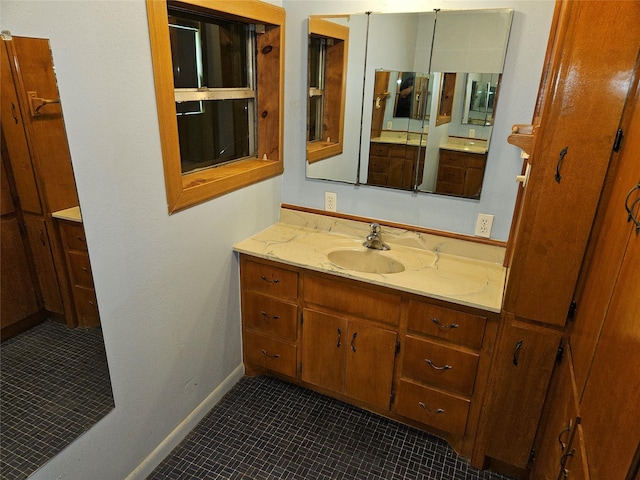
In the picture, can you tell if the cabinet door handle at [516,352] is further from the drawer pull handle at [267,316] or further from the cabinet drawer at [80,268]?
the cabinet drawer at [80,268]

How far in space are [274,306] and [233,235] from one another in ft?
1.41

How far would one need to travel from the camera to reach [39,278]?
127 centimetres

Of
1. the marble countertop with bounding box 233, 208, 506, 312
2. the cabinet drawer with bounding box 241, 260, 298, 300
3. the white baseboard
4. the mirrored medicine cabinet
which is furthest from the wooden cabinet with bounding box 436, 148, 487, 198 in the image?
the white baseboard

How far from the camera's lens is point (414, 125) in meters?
2.05

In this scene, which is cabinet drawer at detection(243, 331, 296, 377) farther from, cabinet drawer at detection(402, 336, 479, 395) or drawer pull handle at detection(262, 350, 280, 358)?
cabinet drawer at detection(402, 336, 479, 395)

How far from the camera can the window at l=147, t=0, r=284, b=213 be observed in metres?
1.62

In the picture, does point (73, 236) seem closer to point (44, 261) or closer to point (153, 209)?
point (44, 261)

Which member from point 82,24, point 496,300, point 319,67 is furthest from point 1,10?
point 496,300

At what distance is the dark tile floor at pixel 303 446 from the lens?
1870 mm

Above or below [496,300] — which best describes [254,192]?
above

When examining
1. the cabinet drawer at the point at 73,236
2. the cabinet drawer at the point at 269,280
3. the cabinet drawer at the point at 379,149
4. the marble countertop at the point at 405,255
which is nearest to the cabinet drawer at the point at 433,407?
the marble countertop at the point at 405,255

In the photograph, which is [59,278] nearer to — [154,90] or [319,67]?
[154,90]

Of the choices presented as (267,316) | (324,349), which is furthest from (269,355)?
(324,349)

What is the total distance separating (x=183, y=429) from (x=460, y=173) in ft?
6.02
